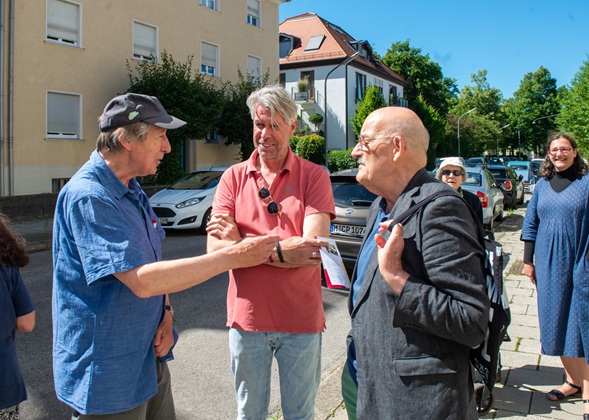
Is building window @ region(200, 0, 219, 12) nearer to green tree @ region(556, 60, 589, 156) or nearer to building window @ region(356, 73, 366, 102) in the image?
green tree @ region(556, 60, 589, 156)

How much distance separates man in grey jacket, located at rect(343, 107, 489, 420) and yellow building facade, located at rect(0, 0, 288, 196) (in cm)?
1656

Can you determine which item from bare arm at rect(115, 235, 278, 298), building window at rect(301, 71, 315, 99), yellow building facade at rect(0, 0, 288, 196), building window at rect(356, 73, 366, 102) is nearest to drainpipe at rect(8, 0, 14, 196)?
yellow building facade at rect(0, 0, 288, 196)

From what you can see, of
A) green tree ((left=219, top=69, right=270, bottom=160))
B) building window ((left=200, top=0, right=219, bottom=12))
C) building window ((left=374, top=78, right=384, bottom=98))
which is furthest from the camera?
building window ((left=374, top=78, right=384, bottom=98))

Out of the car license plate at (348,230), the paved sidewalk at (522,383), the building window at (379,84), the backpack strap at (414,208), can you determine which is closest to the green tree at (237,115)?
the car license plate at (348,230)

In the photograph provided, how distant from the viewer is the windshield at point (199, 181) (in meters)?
13.2

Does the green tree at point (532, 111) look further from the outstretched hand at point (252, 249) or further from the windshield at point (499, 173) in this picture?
the outstretched hand at point (252, 249)

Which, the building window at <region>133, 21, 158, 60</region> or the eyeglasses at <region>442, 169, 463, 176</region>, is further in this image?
the building window at <region>133, 21, 158, 60</region>

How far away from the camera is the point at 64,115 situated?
17688mm

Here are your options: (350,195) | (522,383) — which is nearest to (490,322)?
(522,383)

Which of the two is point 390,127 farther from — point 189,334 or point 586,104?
point 586,104

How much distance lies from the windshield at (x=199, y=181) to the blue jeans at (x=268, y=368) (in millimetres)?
10766

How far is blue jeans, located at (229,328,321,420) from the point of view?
96.9 inches

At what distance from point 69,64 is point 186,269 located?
59.6ft

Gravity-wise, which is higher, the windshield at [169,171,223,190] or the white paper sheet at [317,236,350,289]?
the windshield at [169,171,223,190]
